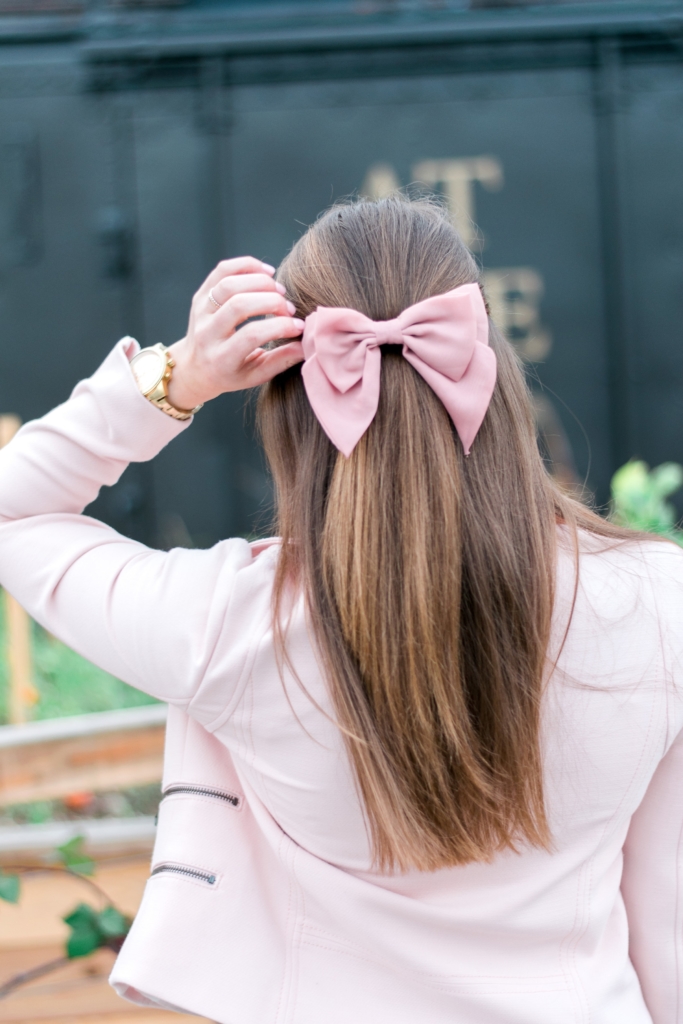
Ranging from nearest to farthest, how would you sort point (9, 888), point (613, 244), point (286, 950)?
point (286, 950), point (9, 888), point (613, 244)

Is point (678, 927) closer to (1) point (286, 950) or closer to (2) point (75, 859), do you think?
(1) point (286, 950)

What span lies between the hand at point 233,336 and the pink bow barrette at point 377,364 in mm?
50

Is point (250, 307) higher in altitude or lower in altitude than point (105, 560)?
higher

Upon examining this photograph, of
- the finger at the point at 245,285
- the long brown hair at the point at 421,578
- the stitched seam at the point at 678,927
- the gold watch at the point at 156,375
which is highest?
the finger at the point at 245,285

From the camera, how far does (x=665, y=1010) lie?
84 cm

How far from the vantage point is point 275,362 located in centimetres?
75

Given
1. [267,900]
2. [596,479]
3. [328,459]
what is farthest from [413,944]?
[596,479]

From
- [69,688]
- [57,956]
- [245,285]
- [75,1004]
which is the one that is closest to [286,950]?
[245,285]

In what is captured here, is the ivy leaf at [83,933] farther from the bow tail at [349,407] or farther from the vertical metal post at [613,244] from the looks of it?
the vertical metal post at [613,244]

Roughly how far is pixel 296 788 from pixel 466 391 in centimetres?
37

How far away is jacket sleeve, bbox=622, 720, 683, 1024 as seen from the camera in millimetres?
804

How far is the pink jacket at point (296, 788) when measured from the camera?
0.69m

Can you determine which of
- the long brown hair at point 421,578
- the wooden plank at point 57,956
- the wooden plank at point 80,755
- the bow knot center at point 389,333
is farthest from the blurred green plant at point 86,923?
the bow knot center at point 389,333

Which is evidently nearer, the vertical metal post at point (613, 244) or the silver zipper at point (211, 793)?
the silver zipper at point (211, 793)
